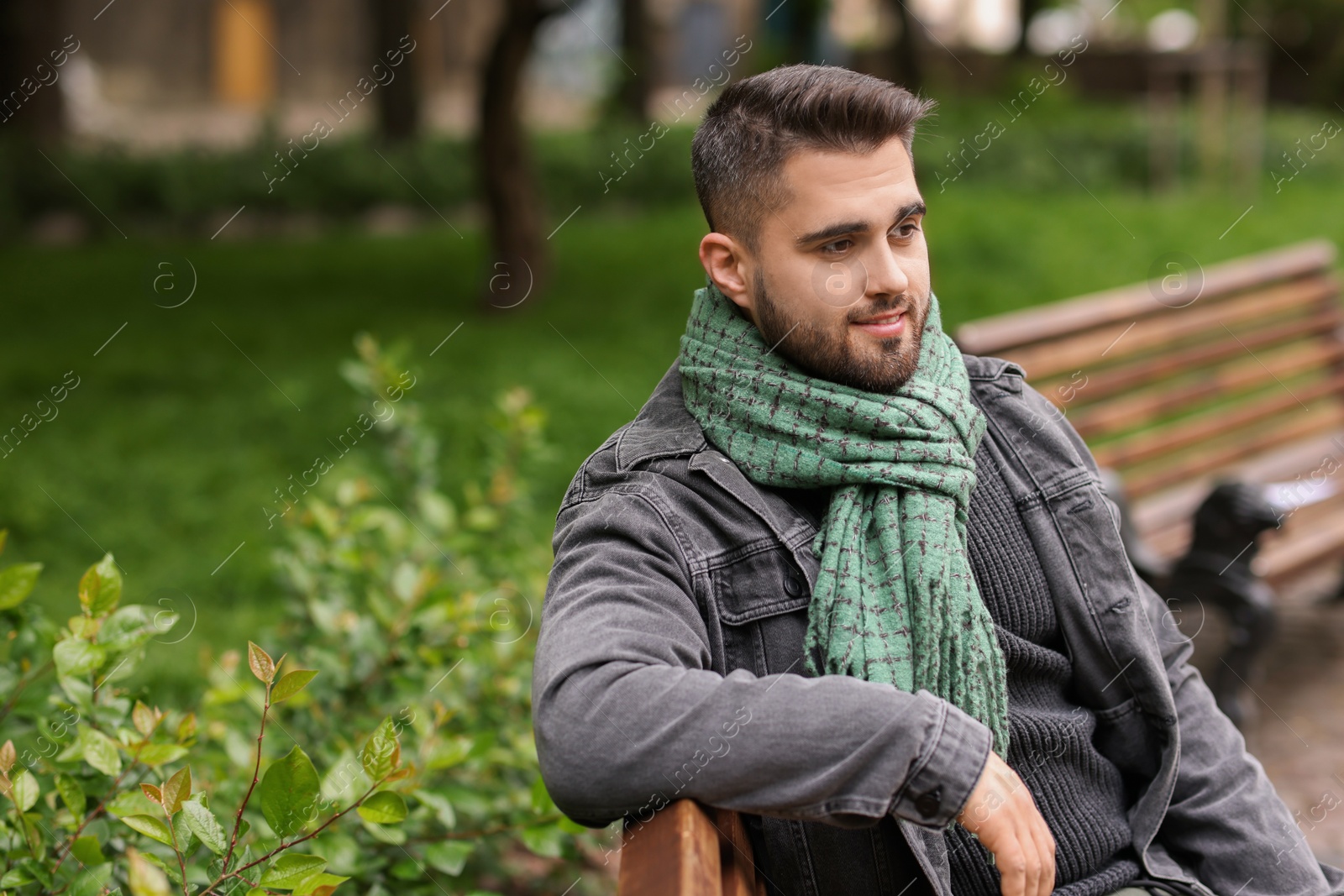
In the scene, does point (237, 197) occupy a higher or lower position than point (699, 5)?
lower

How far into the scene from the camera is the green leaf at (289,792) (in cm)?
158

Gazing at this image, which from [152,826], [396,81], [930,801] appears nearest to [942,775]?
[930,801]

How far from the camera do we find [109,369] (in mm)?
7598

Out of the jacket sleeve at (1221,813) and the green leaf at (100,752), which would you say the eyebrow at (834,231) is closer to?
the jacket sleeve at (1221,813)

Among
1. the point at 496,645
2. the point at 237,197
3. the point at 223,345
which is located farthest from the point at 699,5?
the point at 496,645

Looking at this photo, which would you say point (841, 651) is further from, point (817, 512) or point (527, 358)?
point (527, 358)

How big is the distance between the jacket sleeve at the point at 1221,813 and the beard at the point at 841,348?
433 millimetres

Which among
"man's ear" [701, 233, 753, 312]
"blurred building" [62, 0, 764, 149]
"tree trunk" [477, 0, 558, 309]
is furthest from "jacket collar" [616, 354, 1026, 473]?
"blurred building" [62, 0, 764, 149]

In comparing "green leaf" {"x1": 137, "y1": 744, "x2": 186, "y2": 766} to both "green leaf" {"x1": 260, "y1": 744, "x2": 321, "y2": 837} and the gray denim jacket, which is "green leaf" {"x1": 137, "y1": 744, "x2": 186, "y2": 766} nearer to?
"green leaf" {"x1": 260, "y1": 744, "x2": 321, "y2": 837}

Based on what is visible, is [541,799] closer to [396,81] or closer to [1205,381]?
[1205,381]

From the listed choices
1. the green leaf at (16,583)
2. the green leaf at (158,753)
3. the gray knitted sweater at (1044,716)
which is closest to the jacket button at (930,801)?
the gray knitted sweater at (1044,716)

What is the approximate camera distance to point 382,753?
5.57ft

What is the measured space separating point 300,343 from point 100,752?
6.50 metres

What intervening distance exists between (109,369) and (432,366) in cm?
188
